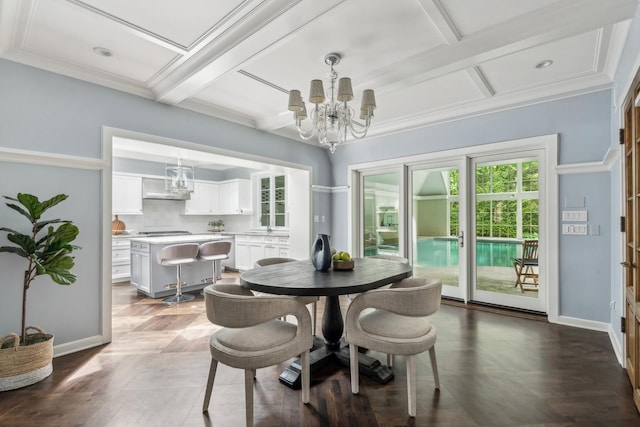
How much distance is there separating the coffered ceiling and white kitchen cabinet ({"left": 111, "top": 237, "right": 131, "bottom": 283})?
3574mm

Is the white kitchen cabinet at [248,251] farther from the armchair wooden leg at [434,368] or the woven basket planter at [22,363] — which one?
the armchair wooden leg at [434,368]

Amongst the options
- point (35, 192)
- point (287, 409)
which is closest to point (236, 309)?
point (287, 409)

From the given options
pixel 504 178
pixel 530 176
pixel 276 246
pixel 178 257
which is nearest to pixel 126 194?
pixel 178 257

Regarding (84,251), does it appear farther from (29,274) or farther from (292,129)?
(292,129)

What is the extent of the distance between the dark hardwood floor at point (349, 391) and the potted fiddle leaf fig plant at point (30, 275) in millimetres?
112

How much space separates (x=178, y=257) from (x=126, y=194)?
2799 millimetres

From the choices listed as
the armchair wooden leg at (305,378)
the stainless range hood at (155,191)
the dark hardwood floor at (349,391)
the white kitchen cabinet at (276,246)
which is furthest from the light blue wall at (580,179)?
the stainless range hood at (155,191)

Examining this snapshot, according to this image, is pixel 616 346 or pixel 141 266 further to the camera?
pixel 141 266

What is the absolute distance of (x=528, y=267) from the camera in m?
3.90

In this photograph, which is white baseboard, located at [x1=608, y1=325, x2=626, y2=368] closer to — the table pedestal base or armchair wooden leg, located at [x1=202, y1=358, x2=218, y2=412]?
the table pedestal base

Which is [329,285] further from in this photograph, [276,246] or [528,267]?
[276,246]

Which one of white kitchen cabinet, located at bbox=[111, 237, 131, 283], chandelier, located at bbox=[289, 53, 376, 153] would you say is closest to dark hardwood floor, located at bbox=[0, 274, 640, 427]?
chandelier, located at bbox=[289, 53, 376, 153]

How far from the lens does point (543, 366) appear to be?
249cm

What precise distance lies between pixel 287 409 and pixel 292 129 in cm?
381
